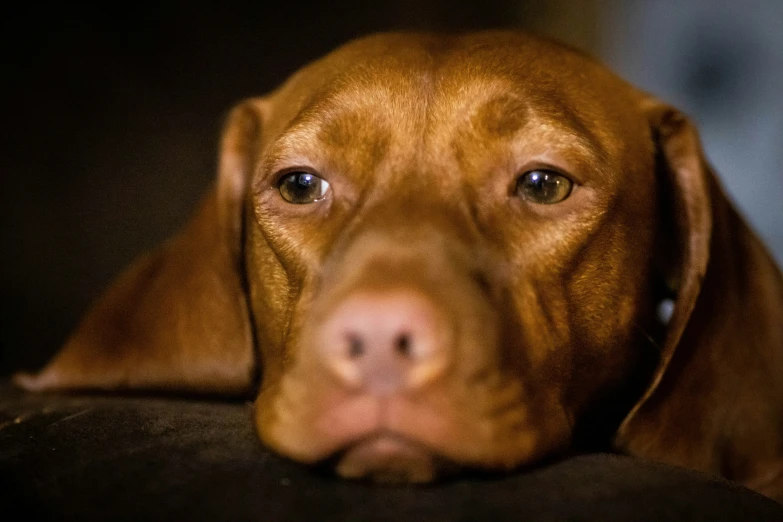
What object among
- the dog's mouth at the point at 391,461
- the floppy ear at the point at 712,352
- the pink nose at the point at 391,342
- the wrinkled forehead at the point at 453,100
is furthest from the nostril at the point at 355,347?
the floppy ear at the point at 712,352

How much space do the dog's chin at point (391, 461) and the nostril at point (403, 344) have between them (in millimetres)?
123

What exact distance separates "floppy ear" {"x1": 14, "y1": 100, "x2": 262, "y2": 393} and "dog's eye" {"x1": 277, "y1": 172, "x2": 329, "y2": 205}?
1.02 ft

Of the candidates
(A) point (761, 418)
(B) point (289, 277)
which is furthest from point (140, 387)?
(A) point (761, 418)

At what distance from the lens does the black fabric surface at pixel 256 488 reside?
1.01 m

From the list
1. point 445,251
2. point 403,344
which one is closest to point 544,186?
point 445,251

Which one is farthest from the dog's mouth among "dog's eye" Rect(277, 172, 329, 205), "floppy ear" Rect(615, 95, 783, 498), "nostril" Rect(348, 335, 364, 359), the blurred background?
the blurred background

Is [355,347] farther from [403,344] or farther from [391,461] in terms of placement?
[391,461]

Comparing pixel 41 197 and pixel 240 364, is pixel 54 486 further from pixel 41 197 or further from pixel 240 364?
pixel 41 197

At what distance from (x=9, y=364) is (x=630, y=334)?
2.03 metres

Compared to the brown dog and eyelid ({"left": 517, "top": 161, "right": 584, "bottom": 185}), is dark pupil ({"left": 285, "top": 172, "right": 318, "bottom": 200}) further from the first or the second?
eyelid ({"left": 517, "top": 161, "right": 584, "bottom": 185})

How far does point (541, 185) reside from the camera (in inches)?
65.7

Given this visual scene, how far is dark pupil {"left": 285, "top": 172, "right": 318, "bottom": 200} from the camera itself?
5.78 feet

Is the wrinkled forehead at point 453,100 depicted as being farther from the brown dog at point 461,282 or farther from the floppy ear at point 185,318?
the floppy ear at point 185,318

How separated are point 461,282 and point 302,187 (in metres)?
0.64
